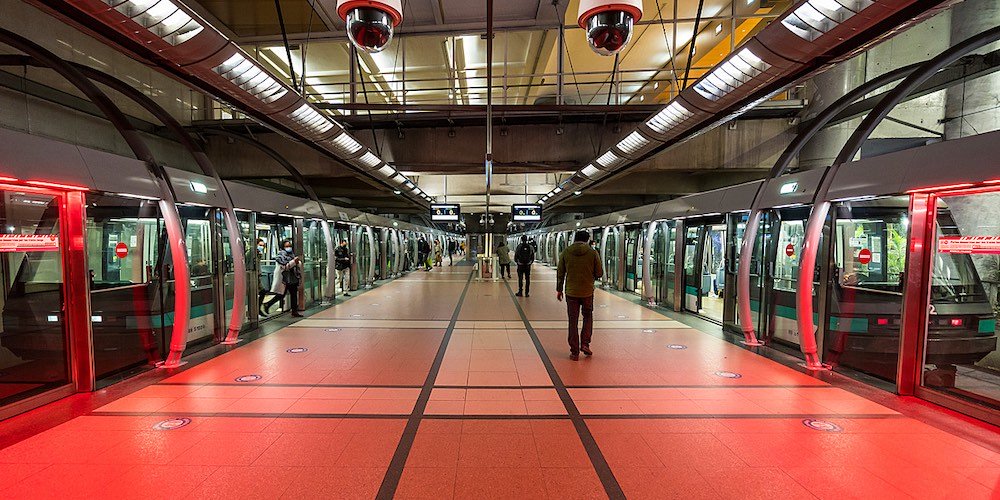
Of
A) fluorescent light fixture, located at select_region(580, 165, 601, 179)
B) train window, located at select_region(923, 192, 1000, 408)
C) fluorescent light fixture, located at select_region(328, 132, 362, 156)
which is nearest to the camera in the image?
train window, located at select_region(923, 192, 1000, 408)

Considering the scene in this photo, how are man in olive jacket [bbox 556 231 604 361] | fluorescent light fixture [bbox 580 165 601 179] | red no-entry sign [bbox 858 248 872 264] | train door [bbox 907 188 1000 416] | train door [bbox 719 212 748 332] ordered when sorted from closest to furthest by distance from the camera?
train door [bbox 907 188 1000 416] < red no-entry sign [bbox 858 248 872 264] < man in olive jacket [bbox 556 231 604 361] < train door [bbox 719 212 748 332] < fluorescent light fixture [bbox 580 165 601 179]

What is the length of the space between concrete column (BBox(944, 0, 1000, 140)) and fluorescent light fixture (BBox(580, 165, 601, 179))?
5.36 m

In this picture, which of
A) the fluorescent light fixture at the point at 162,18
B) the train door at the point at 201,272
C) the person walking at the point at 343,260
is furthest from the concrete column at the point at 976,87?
the person walking at the point at 343,260

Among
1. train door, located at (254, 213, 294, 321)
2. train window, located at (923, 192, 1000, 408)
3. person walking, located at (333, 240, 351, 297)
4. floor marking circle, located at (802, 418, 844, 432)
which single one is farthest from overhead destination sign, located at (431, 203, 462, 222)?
floor marking circle, located at (802, 418, 844, 432)

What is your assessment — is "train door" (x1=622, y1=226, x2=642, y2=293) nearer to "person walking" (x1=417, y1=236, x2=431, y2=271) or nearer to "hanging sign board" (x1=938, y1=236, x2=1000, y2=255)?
"hanging sign board" (x1=938, y1=236, x2=1000, y2=255)

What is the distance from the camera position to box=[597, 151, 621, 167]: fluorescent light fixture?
22.7 feet

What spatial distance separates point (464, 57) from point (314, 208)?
499 cm

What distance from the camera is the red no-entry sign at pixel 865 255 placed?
5.42 metres

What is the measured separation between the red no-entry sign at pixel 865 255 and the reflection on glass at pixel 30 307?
9.59 meters

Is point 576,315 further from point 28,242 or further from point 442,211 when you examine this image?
point 442,211

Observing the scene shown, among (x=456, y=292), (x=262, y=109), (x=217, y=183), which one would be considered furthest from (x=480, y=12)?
(x=456, y=292)

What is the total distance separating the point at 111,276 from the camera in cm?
519

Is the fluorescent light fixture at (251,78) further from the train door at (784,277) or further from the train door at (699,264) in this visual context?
the train door at (699,264)

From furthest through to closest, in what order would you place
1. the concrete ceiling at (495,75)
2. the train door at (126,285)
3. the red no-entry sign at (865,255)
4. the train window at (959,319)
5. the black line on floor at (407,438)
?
the concrete ceiling at (495,75) < the red no-entry sign at (865,255) < the train door at (126,285) < the train window at (959,319) < the black line on floor at (407,438)
